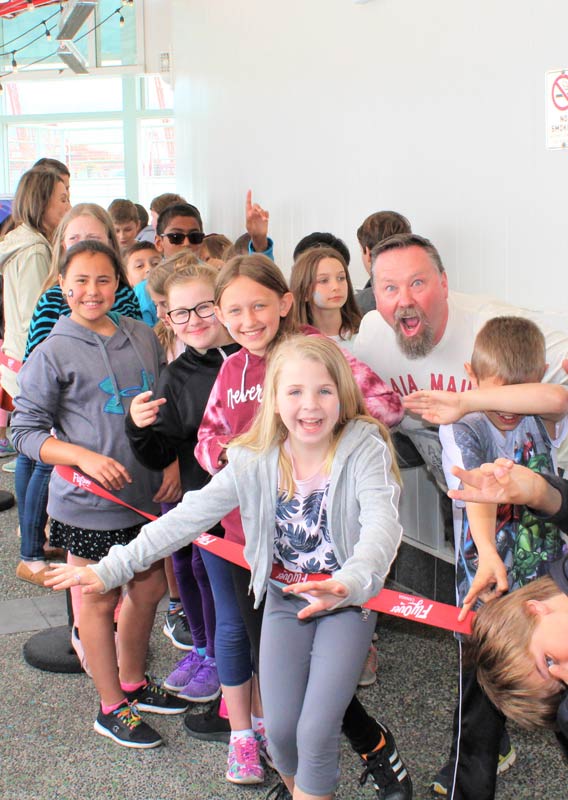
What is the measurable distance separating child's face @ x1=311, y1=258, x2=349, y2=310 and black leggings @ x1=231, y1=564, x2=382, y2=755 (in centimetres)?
140

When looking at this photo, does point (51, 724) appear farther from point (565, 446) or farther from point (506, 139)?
point (506, 139)

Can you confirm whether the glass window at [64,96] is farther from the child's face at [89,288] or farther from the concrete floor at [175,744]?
the concrete floor at [175,744]

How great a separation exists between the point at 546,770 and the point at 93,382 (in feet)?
6.54

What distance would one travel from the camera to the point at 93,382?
3.24 meters

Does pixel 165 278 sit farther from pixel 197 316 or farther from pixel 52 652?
pixel 52 652

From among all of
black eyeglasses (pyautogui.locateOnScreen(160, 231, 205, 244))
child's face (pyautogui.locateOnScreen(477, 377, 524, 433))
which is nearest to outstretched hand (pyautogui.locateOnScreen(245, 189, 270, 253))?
black eyeglasses (pyautogui.locateOnScreen(160, 231, 205, 244))

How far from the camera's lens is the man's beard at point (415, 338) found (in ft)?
11.0

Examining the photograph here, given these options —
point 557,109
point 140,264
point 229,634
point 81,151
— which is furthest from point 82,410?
point 81,151

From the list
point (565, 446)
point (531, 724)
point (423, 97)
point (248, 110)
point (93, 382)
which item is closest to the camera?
point (531, 724)

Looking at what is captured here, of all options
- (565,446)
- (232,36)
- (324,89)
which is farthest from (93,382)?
(232,36)

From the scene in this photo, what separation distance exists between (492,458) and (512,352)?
1.05 ft

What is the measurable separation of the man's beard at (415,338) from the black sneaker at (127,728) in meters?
1.64

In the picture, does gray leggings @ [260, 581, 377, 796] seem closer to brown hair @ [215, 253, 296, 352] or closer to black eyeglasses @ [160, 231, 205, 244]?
brown hair @ [215, 253, 296, 352]

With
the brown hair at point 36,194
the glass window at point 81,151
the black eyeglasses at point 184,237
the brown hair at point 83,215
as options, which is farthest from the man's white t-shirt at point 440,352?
the glass window at point 81,151
